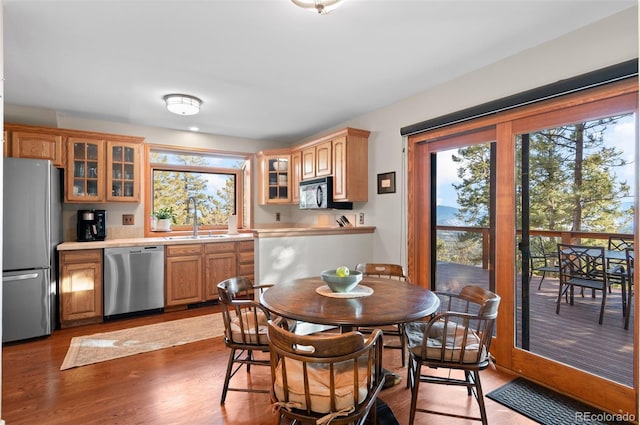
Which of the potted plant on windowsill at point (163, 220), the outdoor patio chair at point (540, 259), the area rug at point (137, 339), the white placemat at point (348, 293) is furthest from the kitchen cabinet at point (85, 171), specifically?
the outdoor patio chair at point (540, 259)

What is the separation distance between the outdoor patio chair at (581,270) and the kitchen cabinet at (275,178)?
3575mm

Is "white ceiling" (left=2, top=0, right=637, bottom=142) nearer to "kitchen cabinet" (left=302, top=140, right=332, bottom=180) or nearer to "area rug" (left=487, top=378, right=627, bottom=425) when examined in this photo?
"kitchen cabinet" (left=302, top=140, right=332, bottom=180)

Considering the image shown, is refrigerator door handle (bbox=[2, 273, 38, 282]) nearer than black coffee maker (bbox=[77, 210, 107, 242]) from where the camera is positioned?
Yes

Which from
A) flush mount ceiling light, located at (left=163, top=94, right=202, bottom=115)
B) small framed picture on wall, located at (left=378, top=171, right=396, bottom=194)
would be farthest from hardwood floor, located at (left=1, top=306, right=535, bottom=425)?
flush mount ceiling light, located at (left=163, top=94, right=202, bottom=115)

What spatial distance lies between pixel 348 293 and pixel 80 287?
10.7 feet

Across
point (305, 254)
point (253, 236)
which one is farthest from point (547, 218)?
point (253, 236)

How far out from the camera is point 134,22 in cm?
210

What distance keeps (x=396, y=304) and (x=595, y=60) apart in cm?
202

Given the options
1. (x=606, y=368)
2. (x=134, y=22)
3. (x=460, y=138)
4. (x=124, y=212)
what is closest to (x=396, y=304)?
(x=606, y=368)

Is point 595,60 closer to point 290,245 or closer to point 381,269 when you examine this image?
point 381,269

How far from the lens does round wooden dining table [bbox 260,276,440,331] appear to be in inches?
→ 65.1

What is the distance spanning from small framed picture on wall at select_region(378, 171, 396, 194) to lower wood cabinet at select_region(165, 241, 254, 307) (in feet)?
6.86

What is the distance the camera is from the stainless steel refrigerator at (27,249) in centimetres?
310

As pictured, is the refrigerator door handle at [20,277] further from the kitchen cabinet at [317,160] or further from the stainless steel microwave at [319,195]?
the kitchen cabinet at [317,160]
